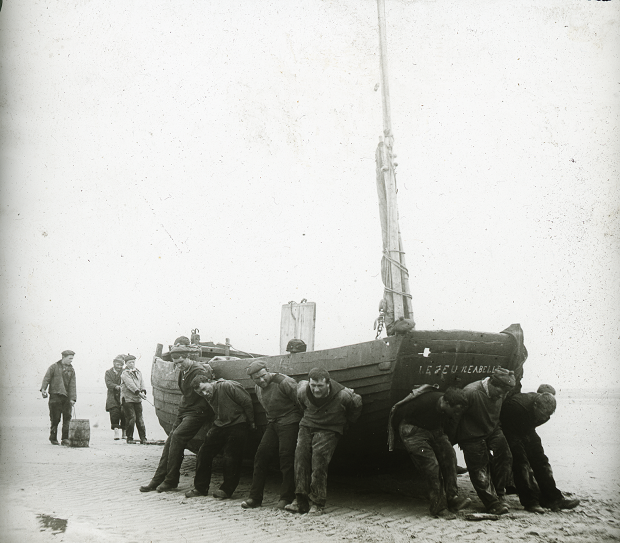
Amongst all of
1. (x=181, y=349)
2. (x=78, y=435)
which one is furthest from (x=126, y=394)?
(x=181, y=349)

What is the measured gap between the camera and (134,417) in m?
11.5

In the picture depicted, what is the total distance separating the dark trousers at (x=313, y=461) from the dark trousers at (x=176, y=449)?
1633mm

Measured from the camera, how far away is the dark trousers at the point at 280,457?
6226 mm

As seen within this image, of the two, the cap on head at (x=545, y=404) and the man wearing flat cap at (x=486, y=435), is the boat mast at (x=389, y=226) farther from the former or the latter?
the cap on head at (x=545, y=404)

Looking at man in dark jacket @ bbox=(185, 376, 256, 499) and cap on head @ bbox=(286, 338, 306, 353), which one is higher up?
cap on head @ bbox=(286, 338, 306, 353)

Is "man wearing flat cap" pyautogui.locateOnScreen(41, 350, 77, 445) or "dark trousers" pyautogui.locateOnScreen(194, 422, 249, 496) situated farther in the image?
"man wearing flat cap" pyautogui.locateOnScreen(41, 350, 77, 445)

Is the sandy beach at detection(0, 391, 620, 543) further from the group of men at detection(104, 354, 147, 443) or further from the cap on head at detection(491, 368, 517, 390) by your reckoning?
the group of men at detection(104, 354, 147, 443)

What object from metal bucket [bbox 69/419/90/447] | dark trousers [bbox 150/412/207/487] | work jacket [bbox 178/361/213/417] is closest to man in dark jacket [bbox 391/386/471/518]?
work jacket [bbox 178/361/213/417]

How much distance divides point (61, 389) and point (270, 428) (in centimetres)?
592

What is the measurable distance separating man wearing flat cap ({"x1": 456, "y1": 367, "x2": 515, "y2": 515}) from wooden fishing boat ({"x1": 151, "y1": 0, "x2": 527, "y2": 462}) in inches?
16.7

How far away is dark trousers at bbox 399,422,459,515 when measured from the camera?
5730mm

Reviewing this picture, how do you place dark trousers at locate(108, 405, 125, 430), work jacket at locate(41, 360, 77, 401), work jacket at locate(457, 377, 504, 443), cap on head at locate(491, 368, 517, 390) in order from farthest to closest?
1. dark trousers at locate(108, 405, 125, 430)
2. work jacket at locate(41, 360, 77, 401)
3. work jacket at locate(457, 377, 504, 443)
4. cap on head at locate(491, 368, 517, 390)

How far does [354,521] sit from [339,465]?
1.68 meters

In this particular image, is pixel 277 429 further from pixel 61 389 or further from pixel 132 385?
pixel 61 389
